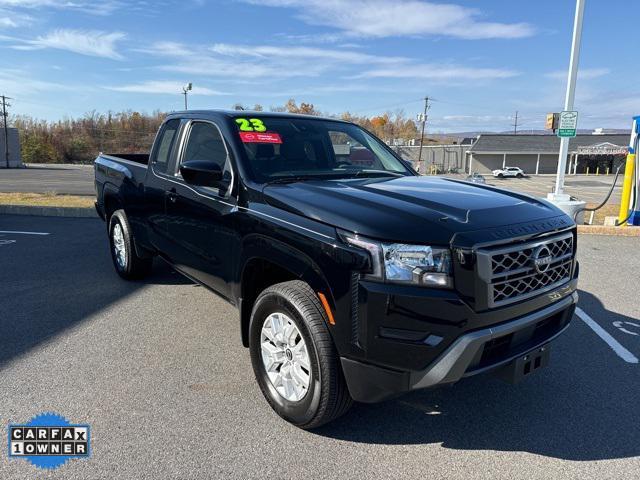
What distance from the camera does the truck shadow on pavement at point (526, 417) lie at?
2.74m

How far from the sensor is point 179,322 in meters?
4.54

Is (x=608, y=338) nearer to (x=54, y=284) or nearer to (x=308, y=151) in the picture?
(x=308, y=151)

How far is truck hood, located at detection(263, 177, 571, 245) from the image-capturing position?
235 cm

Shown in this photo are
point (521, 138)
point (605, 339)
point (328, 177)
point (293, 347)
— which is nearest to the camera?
point (293, 347)

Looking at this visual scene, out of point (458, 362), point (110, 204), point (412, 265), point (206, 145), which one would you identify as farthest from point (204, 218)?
point (110, 204)

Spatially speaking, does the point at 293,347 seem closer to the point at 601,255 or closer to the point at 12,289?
the point at 12,289

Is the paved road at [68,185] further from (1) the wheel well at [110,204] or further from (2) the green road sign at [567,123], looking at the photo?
(1) the wheel well at [110,204]

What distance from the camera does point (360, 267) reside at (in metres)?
2.33

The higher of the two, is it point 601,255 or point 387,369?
point 387,369

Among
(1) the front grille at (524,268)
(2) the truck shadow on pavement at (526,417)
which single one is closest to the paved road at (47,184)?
(2) the truck shadow on pavement at (526,417)

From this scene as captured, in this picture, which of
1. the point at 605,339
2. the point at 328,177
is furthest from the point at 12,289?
the point at 605,339

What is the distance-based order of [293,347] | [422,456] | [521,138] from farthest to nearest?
1. [521,138]
2. [293,347]
3. [422,456]

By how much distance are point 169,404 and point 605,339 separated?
3781mm

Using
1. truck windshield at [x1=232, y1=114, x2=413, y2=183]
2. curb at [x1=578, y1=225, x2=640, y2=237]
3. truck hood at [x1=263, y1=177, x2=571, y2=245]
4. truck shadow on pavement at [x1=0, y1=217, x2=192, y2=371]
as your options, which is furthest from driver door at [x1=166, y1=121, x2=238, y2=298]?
curb at [x1=578, y1=225, x2=640, y2=237]
